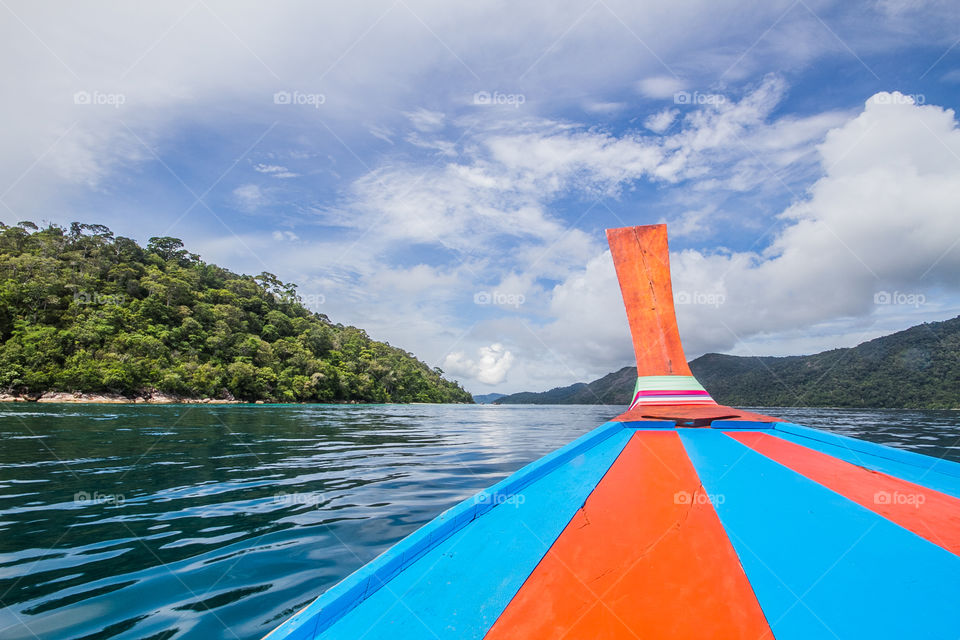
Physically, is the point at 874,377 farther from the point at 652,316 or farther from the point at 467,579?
the point at 467,579

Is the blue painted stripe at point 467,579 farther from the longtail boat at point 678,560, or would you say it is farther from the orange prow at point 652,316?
the orange prow at point 652,316

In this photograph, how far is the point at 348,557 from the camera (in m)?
2.58

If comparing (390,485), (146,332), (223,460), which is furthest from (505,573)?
(146,332)

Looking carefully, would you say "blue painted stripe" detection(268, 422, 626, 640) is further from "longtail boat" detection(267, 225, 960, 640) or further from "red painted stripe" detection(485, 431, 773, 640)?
"red painted stripe" detection(485, 431, 773, 640)

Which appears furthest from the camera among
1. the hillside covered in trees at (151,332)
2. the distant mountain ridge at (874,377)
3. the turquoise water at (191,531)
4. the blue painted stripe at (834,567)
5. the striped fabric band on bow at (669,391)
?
the distant mountain ridge at (874,377)

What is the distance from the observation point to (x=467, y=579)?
1458 mm

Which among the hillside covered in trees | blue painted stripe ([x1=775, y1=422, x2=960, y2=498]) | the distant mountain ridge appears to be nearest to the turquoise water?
blue painted stripe ([x1=775, y1=422, x2=960, y2=498])

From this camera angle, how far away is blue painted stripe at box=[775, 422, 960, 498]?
2.60 meters

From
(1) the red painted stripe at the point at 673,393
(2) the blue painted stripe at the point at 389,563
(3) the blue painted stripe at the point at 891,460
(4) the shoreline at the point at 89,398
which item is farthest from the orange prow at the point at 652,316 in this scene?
(4) the shoreline at the point at 89,398

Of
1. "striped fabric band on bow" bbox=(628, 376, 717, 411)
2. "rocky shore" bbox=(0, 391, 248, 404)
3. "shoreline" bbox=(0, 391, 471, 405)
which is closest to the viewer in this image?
"striped fabric band on bow" bbox=(628, 376, 717, 411)

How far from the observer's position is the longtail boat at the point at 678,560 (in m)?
1.12

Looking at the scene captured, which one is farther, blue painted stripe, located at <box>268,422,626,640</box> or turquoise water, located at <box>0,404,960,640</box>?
turquoise water, located at <box>0,404,960,640</box>

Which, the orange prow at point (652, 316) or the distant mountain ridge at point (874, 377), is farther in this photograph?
the distant mountain ridge at point (874, 377)

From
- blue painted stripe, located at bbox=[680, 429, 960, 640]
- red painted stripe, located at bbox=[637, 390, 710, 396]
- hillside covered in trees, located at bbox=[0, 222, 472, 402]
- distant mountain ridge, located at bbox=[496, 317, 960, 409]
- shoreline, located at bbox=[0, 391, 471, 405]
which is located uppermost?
hillside covered in trees, located at bbox=[0, 222, 472, 402]
